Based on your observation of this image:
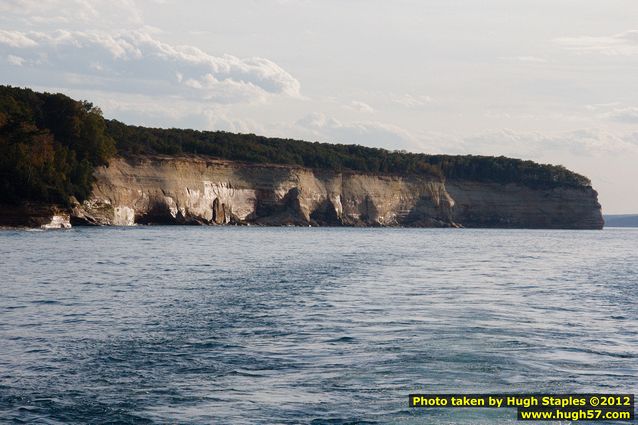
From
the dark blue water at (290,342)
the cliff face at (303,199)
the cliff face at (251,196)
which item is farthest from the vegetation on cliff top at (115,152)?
the dark blue water at (290,342)

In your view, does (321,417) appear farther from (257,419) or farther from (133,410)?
(133,410)

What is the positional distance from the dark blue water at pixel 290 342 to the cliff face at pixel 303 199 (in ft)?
217

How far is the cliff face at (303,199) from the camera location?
4323 inches

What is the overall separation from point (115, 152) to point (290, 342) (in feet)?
294

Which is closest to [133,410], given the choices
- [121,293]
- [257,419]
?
[257,419]

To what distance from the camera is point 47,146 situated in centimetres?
8462

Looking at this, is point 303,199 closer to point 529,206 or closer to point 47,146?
point 529,206

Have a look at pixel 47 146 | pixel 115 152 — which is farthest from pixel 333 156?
pixel 47 146

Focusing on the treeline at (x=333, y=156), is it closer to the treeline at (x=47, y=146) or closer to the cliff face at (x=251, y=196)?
the cliff face at (x=251, y=196)

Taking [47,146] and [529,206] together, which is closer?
[47,146]

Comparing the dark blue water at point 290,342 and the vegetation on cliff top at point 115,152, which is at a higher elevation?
the vegetation on cliff top at point 115,152

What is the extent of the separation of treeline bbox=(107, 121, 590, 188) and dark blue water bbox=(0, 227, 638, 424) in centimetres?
8605

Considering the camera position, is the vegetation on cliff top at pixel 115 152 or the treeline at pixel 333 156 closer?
the vegetation on cliff top at pixel 115 152

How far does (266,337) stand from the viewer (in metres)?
19.8
